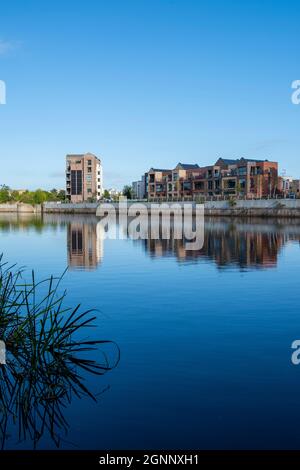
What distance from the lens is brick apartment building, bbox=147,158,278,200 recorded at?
425 ft

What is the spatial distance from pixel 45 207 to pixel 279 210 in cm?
10404

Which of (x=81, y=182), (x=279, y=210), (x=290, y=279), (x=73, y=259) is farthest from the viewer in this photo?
(x=81, y=182)

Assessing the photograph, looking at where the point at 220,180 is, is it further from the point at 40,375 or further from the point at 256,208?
the point at 40,375

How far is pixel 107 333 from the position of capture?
1545 centimetres

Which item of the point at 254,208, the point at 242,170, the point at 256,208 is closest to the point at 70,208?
the point at 242,170

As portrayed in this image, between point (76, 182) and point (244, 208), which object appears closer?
point (244, 208)

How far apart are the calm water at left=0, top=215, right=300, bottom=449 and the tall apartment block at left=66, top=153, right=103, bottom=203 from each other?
144 m

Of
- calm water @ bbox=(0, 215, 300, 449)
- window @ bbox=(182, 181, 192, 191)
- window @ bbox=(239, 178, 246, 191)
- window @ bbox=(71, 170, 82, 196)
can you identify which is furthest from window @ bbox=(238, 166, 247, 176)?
calm water @ bbox=(0, 215, 300, 449)

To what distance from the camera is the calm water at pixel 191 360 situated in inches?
349

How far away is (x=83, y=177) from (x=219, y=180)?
180ft

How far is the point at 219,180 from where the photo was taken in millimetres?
141875

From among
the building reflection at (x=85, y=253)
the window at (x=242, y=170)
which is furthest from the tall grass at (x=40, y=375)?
the window at (x=242, y=170)
